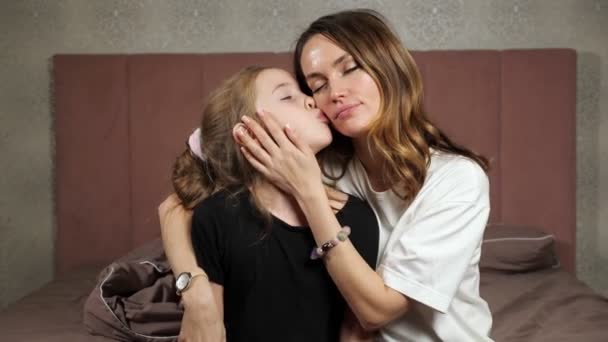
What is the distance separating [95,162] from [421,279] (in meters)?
1.75

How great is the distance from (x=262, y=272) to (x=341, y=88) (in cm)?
42

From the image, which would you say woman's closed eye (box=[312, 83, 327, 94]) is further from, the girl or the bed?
the bed

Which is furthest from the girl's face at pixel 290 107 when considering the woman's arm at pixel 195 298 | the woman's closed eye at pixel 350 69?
the woman's arm at pixel 195 298

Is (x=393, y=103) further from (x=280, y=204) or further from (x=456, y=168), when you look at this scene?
(x=280, y=204)

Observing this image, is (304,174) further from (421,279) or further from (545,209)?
(545,209)

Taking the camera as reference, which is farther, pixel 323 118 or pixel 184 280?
pixel 323 118

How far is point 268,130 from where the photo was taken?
1.16 m

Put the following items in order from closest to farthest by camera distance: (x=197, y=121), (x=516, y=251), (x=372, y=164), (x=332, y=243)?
(x=332, y=243) → (x=372, y=164) → (x=516, y=251) → (x=197, y=121)

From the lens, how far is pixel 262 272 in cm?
112

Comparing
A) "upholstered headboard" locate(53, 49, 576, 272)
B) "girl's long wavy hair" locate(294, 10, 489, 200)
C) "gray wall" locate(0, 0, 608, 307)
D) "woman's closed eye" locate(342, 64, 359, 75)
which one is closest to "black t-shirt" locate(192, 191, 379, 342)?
"girl's long wavy hair" locate(294, 10, 489, 200)

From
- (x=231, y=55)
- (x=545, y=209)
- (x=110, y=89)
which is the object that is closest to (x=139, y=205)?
(x=110, y=89)

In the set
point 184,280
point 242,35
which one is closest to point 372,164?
point 184,280

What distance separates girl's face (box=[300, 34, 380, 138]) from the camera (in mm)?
1212

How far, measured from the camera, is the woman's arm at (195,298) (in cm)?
112
